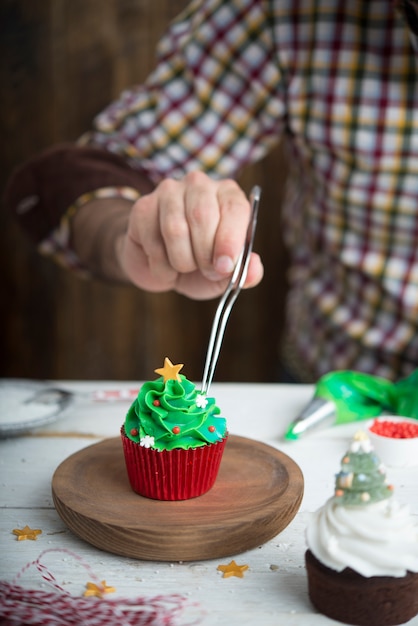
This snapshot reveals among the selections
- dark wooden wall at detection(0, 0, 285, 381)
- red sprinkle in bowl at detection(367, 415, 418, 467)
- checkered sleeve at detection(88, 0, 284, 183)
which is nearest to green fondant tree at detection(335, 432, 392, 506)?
red sprinkle in bowl at detection(367, 415, 418, 467)

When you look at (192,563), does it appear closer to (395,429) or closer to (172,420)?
(172,420)

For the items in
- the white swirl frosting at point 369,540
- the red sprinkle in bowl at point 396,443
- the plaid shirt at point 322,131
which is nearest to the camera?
the white swirl frosting at point 369,540

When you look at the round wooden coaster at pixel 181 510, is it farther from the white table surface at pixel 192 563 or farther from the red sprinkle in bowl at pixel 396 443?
the red sprinkle in bowl at pixel 396 443

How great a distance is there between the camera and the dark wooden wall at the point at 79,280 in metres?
2.01

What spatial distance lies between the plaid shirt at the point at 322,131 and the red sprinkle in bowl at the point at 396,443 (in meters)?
0.47

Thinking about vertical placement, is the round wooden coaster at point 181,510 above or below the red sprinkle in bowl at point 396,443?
above

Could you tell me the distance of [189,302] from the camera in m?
2.13

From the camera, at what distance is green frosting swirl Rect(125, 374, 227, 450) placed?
714 mm

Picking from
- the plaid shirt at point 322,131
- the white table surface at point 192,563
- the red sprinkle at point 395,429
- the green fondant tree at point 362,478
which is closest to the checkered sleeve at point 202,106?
the plaid shirt at point 322,131

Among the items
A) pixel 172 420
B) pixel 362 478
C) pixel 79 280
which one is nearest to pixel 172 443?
pixel 172 420

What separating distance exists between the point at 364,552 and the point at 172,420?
0.24 m

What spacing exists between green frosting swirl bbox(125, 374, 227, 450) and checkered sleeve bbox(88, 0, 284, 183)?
2.56 feet

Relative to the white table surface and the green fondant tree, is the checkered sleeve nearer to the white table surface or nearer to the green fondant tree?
the white table surface

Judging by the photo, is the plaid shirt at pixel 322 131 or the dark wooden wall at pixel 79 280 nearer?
the plaid shirt at pixel 322 131
